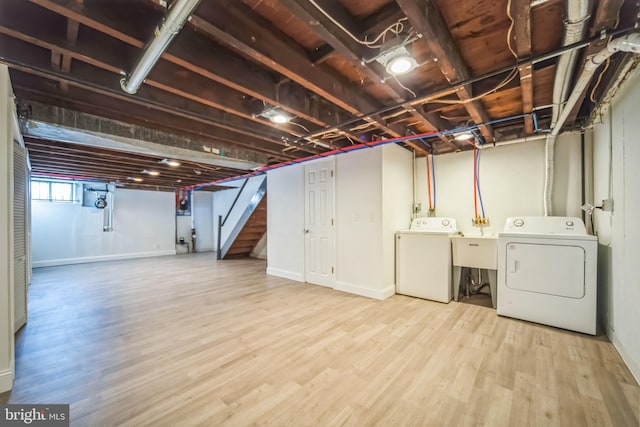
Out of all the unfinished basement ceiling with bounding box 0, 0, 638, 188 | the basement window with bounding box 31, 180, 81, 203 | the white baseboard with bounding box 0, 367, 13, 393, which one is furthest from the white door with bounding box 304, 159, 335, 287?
the basement window with bounding box 31, 180, 81, 203

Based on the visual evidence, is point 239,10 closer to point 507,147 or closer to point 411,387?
point 411,387

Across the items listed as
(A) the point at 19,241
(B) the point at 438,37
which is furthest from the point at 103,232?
(B) the point at 438,37

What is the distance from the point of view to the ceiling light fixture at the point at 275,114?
8.52ft

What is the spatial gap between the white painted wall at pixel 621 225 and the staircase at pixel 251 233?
17.0ft

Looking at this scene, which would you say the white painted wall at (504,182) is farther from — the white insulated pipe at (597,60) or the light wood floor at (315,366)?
the light wood floor at (315,366)

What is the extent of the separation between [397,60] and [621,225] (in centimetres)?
234

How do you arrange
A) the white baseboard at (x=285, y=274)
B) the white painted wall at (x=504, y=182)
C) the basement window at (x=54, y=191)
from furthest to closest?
the basement window at (x=54, y=191) < the white baseboard at (x=285, y=274) < the white painted wall at (x=504, y=182)

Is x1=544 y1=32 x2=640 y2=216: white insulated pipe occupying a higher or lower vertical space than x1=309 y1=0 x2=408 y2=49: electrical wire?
lower

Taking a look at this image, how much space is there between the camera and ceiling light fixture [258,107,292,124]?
8.52ft

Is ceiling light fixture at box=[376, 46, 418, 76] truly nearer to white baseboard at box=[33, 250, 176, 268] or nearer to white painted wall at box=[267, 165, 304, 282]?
white painted wall at box=[267, 165, 304, 282]

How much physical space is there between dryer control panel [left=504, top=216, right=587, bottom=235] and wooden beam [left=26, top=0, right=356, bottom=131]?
2933 millimetres

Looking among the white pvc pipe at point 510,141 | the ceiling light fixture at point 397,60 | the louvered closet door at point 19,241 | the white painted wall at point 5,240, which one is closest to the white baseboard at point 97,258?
the louvered closet door at point 19,241

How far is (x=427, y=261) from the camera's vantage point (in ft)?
11.6

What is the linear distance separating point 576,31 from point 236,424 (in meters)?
2.94
